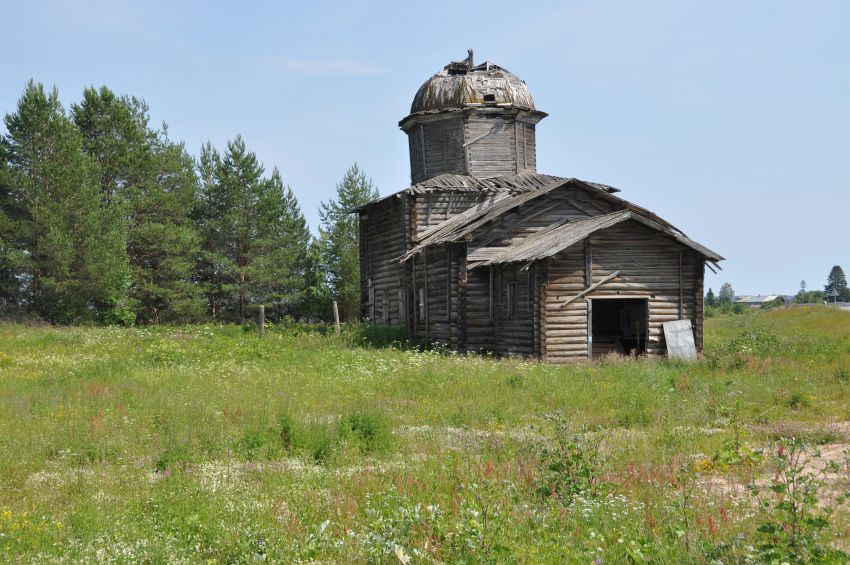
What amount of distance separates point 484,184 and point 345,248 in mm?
27279

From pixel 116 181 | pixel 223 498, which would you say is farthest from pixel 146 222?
pixel 223 498

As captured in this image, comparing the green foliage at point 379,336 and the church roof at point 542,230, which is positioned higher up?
the church roof at point 542,230

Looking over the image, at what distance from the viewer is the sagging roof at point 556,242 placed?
74.8ft

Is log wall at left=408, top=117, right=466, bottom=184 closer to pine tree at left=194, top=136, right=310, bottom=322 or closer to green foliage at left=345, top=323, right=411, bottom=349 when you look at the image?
green foliage at left=345, top=323, right=411, bottom=349

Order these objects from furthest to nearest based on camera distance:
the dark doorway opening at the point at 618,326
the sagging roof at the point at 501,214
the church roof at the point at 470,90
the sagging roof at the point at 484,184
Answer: the church roof at the point at 470,90, the sagging roof at the point at 484,184, the dark doorway opening at the point at 618,326, the sagging roof at the point at 501,214

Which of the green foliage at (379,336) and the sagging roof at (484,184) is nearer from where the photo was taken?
the green foliage at (379,336)

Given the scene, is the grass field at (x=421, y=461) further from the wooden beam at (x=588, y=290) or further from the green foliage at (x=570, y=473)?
the wooden beam at (x=588, y=290)

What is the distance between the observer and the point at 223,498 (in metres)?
7.42

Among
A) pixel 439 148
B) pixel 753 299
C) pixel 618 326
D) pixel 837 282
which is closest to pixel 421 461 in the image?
pixel 618 326

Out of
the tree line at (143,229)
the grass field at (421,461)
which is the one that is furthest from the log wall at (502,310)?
the tree line at (143,229)

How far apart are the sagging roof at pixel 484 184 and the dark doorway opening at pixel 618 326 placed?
4514 millimetres

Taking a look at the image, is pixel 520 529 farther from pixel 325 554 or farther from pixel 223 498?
pixel 223 498

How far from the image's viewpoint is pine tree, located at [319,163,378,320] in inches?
2192

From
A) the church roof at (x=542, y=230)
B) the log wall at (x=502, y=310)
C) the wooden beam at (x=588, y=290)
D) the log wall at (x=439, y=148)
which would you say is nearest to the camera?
the church roof at (x=542, y=230)
